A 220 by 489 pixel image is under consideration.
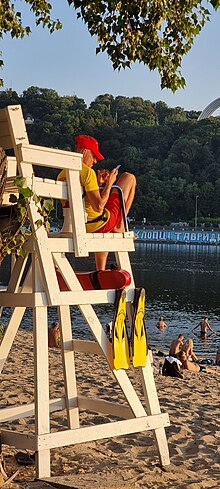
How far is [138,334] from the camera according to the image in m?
4.41

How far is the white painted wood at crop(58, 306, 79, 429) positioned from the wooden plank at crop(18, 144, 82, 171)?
879 millimetres

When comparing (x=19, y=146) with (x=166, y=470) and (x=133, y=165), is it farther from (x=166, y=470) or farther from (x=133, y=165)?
(x=133, y=165)

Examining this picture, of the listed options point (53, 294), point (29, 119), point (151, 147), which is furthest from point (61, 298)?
point (29, 119)

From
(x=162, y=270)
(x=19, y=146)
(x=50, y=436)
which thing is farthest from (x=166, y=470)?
(x=162, y=270)

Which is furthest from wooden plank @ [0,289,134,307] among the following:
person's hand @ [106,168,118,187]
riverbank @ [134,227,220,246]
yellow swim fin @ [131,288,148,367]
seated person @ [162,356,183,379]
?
riverbank @ [134,227,220,246]

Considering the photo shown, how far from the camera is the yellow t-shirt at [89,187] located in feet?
14.2

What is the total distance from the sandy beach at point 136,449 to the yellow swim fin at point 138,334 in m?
0.65

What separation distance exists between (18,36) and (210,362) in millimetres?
11172

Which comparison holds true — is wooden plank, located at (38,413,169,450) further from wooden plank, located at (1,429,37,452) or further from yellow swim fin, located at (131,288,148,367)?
yellow swim fin, located at (131,288,148,367)

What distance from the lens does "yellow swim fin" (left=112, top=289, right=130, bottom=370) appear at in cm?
426

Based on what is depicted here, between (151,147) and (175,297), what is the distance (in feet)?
255

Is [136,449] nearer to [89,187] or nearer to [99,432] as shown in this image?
[99,432]

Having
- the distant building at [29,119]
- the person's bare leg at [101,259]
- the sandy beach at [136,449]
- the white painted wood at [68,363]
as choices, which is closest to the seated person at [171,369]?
the sandy beach at [136,449]

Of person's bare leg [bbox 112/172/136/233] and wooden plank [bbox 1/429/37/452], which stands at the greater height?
person's bare leg [bbox 112/172/136/233]
